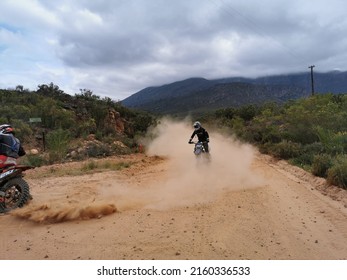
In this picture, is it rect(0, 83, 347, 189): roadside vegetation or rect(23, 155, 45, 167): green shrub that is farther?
rect(23, 155, 45, 167): green shrub

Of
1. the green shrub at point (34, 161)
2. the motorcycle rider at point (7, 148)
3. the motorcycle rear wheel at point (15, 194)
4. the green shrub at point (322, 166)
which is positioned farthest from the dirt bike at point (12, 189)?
the green shrub at point (322, 166)

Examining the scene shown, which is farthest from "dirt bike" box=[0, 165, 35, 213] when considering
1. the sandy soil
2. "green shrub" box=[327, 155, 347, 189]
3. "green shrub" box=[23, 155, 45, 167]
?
"green shrub" box=[23, 155, 45, 167]

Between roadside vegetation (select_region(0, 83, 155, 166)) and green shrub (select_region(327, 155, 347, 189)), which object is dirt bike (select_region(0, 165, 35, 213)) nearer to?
green shrub (select_region(327, 155, 347, 189))

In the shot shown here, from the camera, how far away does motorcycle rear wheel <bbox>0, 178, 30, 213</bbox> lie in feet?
27.9

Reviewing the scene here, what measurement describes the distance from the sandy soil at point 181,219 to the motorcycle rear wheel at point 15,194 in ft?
1.19

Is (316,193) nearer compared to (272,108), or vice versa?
(316,193)

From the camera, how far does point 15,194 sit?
873 centimetres

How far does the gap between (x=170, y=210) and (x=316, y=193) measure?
4.30 metres

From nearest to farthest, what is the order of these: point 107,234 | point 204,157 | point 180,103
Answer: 1. point 107,234
2. point 204,157
3. point 180,103

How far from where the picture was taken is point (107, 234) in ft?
22.2

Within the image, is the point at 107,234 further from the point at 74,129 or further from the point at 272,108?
the point at 272,108

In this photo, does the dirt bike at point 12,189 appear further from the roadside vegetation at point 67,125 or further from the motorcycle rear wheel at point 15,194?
the roadside vegetation at point 67,125
